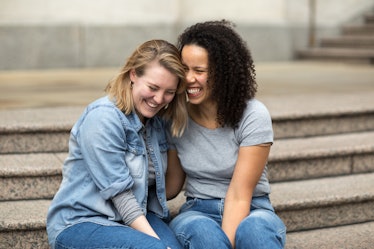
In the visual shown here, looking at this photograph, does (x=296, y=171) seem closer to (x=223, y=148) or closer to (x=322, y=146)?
(x=322, y=146)

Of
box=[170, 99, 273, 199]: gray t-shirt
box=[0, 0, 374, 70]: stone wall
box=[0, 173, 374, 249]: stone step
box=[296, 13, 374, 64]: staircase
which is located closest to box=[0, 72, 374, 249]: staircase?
box=[0, 173, 374, 249]: stone step

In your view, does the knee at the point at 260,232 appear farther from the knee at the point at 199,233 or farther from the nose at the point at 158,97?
the nose at the point at 158,97

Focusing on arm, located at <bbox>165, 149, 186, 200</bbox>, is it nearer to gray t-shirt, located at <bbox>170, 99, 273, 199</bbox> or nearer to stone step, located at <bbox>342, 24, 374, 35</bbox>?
gray t-shirt, located at <bbox>170, 99, 273, 199</bbox>

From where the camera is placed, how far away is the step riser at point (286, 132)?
13.6ft

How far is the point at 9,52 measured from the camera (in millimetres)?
7664

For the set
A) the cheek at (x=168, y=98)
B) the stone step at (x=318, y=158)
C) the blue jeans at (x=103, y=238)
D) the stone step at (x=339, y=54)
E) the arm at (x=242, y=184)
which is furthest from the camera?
the stone step at (x=339, y=54)

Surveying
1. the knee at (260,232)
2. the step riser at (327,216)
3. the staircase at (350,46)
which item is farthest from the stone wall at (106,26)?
the knee at (260,232)

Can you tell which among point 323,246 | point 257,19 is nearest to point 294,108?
point 323,246

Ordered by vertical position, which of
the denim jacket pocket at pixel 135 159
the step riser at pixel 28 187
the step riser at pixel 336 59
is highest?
the denim jacket pocket at pixel 135 159

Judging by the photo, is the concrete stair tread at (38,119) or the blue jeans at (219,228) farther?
the concrete stair tread at (38,119)

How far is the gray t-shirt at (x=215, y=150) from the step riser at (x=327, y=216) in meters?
0.68

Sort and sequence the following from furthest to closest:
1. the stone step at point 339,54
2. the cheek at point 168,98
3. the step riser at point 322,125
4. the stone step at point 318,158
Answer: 1. the stone step at point 339,54
2. the step riser at point 322,125
3. the stone step at point 318,158
4. the cheek at point 168,98

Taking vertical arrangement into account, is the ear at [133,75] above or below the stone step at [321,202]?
above

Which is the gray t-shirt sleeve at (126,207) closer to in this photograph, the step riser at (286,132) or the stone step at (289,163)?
the stone step at (289,163)
